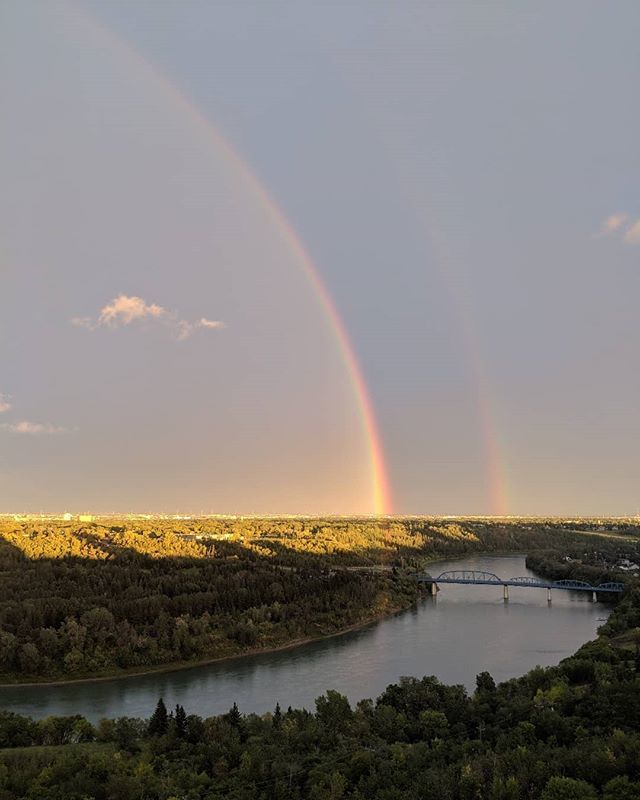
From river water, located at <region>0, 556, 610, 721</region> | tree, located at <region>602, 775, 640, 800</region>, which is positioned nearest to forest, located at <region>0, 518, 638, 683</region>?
river water, located at <region>0, 556, 610, 721</region>

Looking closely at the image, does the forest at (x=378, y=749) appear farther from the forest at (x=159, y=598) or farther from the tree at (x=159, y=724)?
the forest at (x=159, y=598)

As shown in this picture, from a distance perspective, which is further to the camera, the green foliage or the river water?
the river water

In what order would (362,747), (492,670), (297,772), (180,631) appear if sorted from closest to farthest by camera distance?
(297,772)
(362,747)
(492,670)
(180,631)

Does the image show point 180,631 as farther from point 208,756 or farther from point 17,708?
point 208,756

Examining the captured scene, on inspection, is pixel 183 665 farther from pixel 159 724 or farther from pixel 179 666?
pixel 159 724

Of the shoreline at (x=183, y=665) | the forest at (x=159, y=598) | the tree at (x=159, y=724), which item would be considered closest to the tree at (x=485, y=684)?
the tree at (x=159, y=724)

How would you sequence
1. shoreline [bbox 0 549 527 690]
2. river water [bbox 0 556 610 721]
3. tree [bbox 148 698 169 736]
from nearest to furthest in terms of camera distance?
tree [bbox 148 698 169 736] < river water [bbox 0 556 610 721] < shoreline [bbox 0 549 527 690]

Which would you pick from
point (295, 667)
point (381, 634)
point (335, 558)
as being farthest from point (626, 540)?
point (295, 667)

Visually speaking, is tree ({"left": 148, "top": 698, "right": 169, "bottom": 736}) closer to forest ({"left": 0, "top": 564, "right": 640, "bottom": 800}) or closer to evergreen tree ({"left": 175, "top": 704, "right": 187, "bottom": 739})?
forest ({"left": 0, "top": 564, "right": 640, "bottom": 800})
